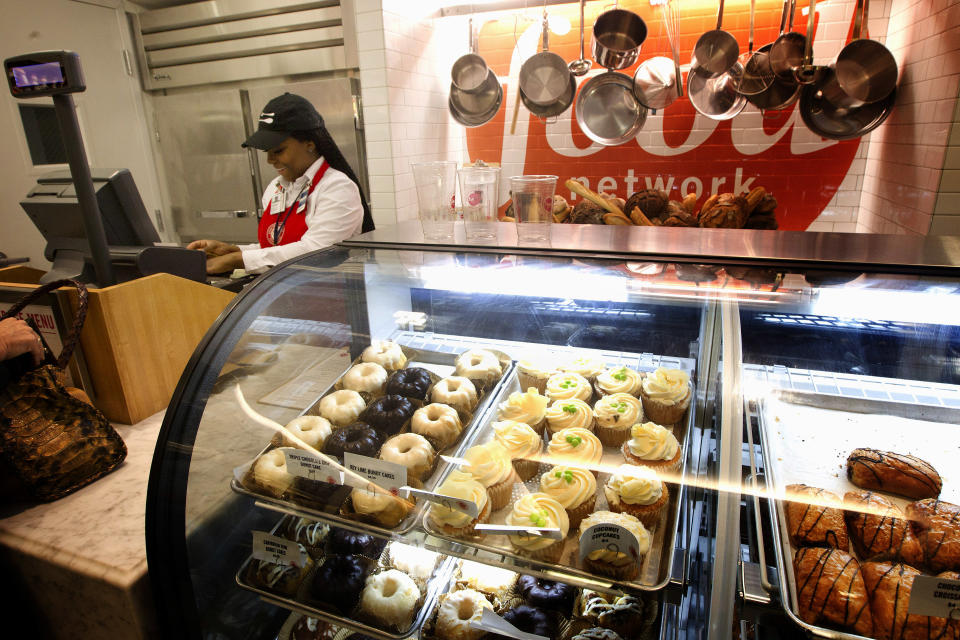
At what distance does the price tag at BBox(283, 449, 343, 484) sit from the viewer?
131 centimetres

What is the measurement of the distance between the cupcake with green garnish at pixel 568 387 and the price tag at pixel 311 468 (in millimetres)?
656

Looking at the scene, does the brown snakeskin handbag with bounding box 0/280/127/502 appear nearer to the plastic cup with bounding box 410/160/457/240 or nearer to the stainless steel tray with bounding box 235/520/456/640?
the stainless steel tray with bounding box 235/520/456/640

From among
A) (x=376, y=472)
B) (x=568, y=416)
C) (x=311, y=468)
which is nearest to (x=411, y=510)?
(x=376, y=472)

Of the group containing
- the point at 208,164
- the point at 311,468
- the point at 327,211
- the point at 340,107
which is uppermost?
the point at 340,107

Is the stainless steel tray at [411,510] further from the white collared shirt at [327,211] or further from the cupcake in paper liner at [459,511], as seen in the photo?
the white collared shirt at [327,211]

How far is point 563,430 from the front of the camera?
58.2 inches

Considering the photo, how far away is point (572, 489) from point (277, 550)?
743 millimetres

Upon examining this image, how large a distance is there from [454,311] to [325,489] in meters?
0.69

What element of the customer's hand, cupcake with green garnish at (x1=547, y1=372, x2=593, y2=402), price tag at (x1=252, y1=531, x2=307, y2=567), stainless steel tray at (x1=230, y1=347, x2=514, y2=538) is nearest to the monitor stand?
the customer's hand

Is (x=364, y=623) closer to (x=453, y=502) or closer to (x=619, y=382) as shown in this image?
(x=453, y=502)

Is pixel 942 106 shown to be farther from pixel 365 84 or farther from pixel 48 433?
pixel 48 433

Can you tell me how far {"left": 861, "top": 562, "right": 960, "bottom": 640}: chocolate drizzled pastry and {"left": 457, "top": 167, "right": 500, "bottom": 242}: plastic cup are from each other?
1.24m

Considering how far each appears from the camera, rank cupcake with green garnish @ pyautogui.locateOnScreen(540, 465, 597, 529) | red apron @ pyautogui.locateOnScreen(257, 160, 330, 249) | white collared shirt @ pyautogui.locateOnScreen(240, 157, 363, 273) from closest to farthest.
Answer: cupcake with green garnish @ pyautogui.locateOnScreen(540, 465, 597, 529) → white collared shirt @ pyautogui.locateOnScreen(240, 157, 363, 273) → red apron @ pyautogui.locateOnScreen(257, 160, 330, 249)

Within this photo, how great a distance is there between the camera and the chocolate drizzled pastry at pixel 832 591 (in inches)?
39.2
